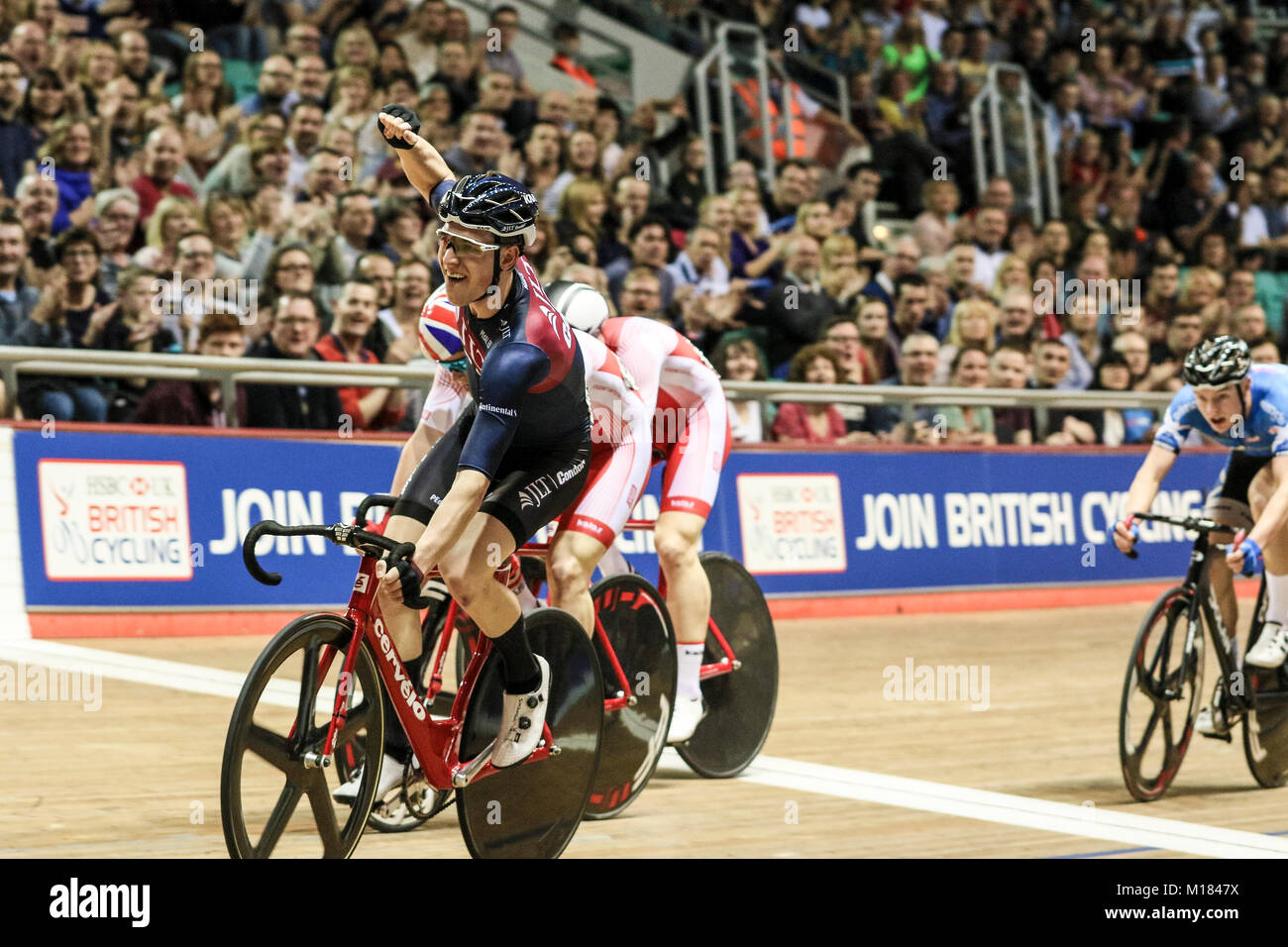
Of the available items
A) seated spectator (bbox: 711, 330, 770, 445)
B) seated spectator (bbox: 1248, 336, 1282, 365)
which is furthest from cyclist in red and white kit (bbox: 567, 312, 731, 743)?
seated spectator (bbox: 1248, 336, 1282, 365)

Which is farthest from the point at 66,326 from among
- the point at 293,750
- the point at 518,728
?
the point at 293,750

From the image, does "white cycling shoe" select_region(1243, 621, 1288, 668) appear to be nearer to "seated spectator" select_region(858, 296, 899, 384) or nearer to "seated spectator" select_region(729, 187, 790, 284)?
"seated spectator" select_region(858, 296, 899, 384)

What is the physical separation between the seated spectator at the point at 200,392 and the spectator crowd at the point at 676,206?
16 millimetres

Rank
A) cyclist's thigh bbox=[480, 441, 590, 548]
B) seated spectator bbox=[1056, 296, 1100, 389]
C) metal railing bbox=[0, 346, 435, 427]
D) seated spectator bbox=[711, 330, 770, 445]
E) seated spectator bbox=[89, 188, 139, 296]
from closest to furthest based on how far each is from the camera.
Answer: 1. cyclist's thigh bbox=[480, 441, 590, 548]
2. metal railing bbox=[0, 346, 435, 427]
3. seated spectator bbox=[89, 188, 139, 296]
4. seated spectator bbox=[711, 330, 770, 445]
5. seated spectator bbox=[1056, 296, 1100, 389]

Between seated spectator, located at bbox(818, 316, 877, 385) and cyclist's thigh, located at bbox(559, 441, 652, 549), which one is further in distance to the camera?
seated spectator, located at bbox(818, 316, 877, 385)

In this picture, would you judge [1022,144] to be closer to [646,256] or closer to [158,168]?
[646,256]

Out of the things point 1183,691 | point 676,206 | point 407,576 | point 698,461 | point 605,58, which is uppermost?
point 605,58

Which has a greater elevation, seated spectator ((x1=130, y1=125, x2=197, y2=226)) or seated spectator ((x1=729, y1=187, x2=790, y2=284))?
seated spectator ((x1=130, y1=125, x2=197, y2=226))

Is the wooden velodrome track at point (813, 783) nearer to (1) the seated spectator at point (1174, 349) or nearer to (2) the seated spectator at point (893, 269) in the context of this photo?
(2) the seated spectator at point (893, 269)

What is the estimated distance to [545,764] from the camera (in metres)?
5.27

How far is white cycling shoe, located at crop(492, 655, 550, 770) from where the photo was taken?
16.6 feet

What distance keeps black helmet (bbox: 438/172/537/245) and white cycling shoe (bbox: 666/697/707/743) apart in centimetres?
215

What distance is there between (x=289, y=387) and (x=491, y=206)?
5255mm
